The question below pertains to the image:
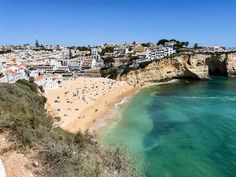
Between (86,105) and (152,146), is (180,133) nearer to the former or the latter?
(152,146)

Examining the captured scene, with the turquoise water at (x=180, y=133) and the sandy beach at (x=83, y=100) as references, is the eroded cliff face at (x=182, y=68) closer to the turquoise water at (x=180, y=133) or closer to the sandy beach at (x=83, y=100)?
the sandy beach at (x=83, y=100)

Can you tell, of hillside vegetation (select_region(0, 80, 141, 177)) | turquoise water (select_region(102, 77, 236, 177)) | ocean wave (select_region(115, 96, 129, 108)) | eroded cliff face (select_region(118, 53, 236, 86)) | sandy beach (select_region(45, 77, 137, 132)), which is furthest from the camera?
eroded cliff face (select_region(118, 53, 236, 86))

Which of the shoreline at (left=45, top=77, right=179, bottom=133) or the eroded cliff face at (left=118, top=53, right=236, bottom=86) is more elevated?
the eroded cliff face at (left=118, top=53, right=236, bottom=86)

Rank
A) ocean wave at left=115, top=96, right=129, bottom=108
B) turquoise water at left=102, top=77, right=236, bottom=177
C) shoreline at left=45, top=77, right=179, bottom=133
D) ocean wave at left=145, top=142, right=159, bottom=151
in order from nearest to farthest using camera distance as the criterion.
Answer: turquoise water at left=102, top=77, right=236, bottom=177 → ocean wave at left=145, top=142, right=159, bottom=151 → shoreline at left=45, top=77, right=179, bottom=133 → ocean wave at left=115, top=96, right=129, bottom=108

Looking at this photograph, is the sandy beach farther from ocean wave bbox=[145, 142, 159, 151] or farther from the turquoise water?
ocean wave bbox=[145, 142, 159, 151]

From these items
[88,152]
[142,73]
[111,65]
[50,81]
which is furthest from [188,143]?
[111,65]

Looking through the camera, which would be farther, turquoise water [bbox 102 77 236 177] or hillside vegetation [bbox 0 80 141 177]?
turquoise water [bbox 102 77 236 177]

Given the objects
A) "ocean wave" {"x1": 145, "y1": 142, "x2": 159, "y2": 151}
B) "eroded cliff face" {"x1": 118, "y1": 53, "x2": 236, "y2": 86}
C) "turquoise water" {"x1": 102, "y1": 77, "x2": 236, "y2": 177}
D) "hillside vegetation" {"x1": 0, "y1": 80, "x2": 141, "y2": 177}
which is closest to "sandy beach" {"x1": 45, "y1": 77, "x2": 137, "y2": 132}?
"turquoise water" {"x1": 102, "y1": 77, "x2": 236, "y2": 177}

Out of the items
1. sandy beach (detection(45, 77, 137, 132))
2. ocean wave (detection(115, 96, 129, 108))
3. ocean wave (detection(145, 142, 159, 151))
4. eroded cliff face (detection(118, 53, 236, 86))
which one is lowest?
ocean wave (detection(145, 142, 159, 151))
